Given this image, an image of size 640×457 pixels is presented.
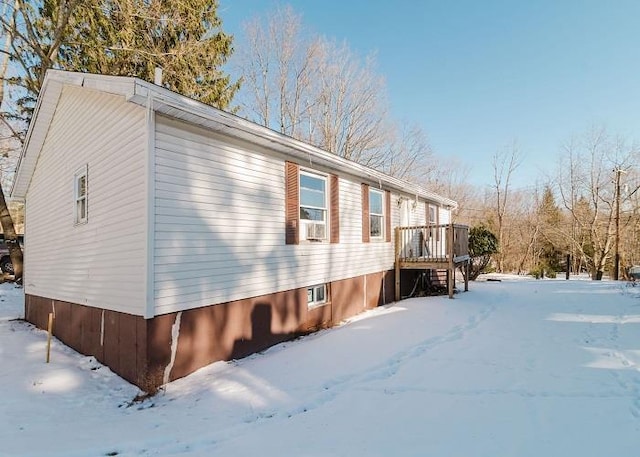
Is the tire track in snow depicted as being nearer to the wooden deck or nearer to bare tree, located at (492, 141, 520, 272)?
the wooden deck

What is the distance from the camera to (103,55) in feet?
40.7

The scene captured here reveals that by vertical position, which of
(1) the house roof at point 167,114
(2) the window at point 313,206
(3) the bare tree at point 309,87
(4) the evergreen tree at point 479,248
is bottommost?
(4) the evergreen tree at point 479,248

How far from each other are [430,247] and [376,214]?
3.98 m

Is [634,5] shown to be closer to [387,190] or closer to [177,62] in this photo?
[387,190]

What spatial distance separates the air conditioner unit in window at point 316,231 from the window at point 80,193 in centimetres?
428

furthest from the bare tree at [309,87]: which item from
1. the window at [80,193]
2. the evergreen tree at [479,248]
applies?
the window at [80,193]

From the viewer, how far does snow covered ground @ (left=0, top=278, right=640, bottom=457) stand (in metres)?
3.15

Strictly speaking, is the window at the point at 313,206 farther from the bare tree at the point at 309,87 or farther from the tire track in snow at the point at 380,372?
the bare tree at the point at 309,87

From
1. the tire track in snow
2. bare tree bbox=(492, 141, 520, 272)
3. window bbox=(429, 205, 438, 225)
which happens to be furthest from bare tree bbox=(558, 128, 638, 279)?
the tire track in snow

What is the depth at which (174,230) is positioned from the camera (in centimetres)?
502

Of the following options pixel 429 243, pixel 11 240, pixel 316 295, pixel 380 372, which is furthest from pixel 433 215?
pixel 11 240

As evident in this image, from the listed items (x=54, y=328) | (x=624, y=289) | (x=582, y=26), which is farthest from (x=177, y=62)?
(x=624, y=289)

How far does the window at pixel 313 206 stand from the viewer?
762cm

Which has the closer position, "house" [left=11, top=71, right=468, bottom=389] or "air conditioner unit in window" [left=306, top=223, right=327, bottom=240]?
"house" [left=11, top=71, right=468, bottom=389]
